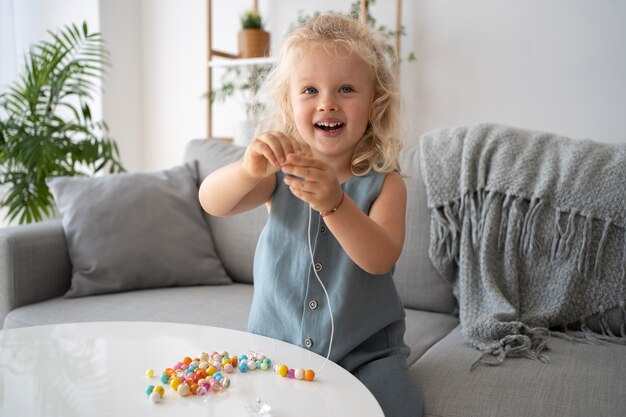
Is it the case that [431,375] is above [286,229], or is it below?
below

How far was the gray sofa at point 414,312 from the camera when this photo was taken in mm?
1118

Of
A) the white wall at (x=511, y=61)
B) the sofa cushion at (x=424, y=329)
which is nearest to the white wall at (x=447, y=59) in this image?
the white wall at (x=511, y=61)

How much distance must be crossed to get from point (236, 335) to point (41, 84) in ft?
6.40

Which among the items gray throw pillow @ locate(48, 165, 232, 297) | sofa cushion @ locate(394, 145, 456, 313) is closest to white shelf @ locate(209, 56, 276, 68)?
gray throw pillow @ locate(48, 165, 232, 297)

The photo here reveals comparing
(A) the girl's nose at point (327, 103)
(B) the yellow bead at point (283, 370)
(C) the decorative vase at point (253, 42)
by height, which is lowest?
(B) the yellow bead at point (283, 370)

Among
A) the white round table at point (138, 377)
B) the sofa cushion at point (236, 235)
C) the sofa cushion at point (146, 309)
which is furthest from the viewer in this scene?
the sofa cushion at point (236, 235)

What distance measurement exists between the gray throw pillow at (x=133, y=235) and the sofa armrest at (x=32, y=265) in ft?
0.13

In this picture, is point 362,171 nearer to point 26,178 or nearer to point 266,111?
point 266,111

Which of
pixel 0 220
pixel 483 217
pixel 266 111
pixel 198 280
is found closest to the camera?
pixel 266 111

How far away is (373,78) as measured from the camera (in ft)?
3.97

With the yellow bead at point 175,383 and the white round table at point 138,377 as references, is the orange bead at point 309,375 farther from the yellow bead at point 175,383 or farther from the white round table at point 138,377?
the yellow bead at point 175,383

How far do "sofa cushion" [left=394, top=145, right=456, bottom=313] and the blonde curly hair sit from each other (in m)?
0.46

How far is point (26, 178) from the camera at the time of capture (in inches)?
97.7

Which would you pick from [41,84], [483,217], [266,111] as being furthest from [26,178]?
[483,217]
